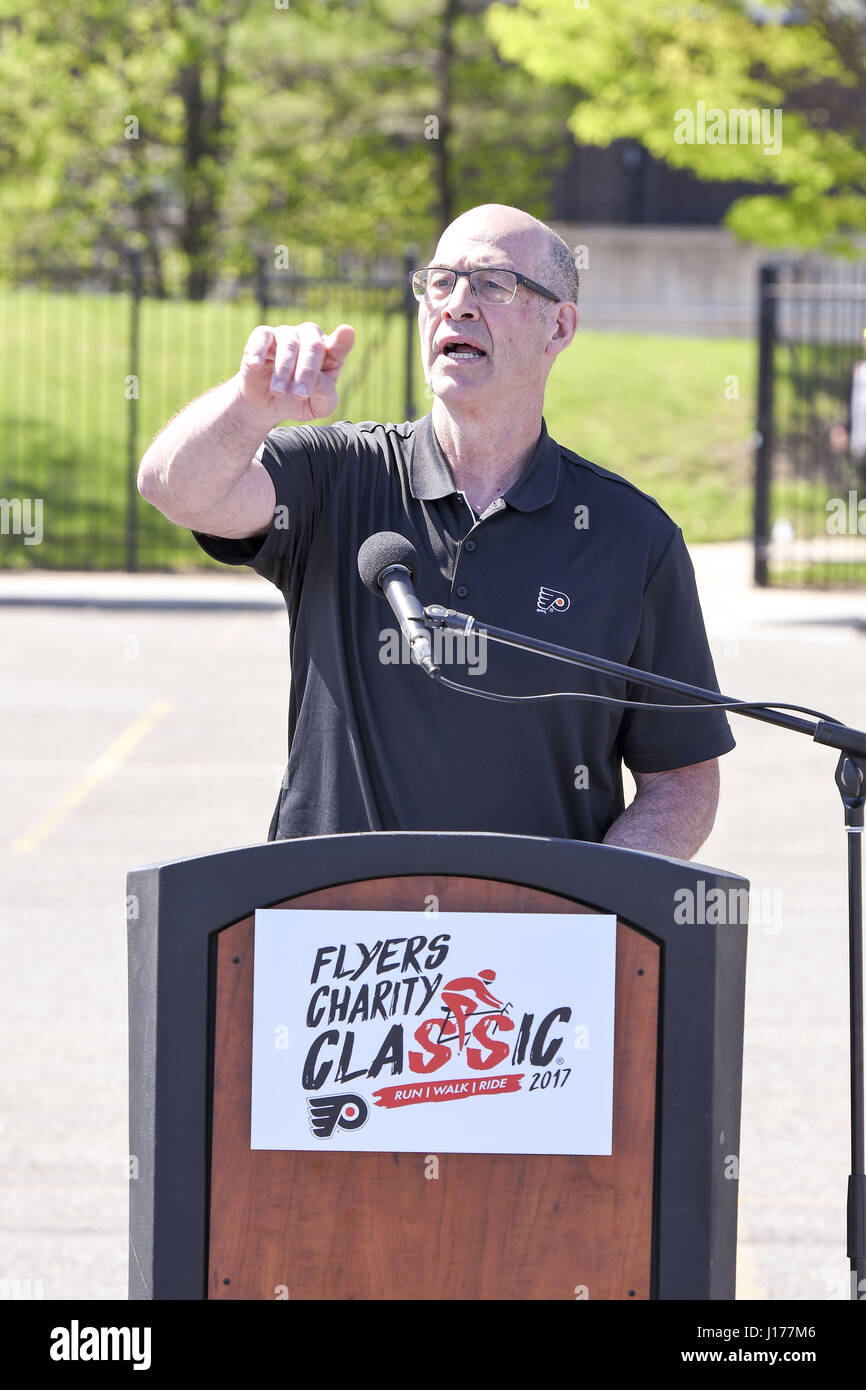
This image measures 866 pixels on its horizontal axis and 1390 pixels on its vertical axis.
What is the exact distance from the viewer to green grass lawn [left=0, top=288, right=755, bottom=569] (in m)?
19.2

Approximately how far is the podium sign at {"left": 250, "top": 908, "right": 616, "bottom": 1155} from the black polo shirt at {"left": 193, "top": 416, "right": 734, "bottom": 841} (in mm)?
614

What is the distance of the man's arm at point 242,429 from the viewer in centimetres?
231

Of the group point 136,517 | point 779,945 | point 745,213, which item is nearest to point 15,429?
point 136,517

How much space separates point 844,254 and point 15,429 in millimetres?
9852

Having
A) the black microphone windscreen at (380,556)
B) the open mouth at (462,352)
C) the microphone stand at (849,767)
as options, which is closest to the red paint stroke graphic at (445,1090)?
the microphone stand at (849,767)

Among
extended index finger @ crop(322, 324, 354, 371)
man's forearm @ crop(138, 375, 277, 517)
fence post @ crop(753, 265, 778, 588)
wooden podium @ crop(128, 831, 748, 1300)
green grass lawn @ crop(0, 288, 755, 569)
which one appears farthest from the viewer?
green grass lawn @ crop(0, 288, 755, 569)

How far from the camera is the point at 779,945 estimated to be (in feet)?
22.5

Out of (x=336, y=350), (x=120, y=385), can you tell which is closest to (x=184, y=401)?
(x=120, y=385)

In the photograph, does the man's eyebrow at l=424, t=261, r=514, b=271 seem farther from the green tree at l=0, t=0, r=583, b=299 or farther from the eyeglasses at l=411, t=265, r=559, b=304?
the green tree at l=0, t=0, r=583, b=299

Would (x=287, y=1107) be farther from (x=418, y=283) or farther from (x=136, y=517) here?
(x=136, y=517)

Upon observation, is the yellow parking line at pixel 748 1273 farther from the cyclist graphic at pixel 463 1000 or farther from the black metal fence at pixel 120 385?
the black metal fence at pixel 120 385

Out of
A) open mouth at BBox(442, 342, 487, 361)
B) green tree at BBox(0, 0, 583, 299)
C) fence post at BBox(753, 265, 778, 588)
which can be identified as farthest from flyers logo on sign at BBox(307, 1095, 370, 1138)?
green tree at BBox(0, 0, 583, 299)

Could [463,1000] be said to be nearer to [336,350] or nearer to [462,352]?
[336,350]

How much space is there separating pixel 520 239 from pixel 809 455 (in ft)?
66.9
